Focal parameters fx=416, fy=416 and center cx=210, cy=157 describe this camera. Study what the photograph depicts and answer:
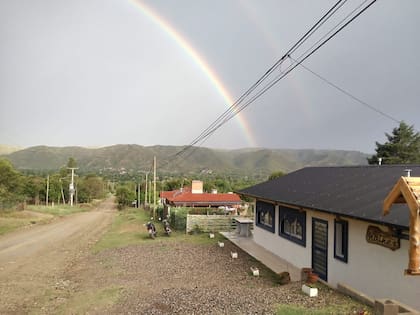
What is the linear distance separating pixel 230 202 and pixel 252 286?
108ft

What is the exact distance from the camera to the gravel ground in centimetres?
951

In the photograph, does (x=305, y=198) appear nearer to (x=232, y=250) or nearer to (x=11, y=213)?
(x=232, y=250)

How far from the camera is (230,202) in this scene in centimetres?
4494

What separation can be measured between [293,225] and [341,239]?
402 centimetres

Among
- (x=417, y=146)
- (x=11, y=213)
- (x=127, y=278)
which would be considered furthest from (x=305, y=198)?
(x=417, y=146)

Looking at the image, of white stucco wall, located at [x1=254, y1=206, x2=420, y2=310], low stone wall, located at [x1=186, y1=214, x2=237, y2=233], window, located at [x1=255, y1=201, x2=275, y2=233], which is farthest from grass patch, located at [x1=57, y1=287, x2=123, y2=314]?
low stone wall, located at [x1=186, y1=214, x2=237, y2=233]

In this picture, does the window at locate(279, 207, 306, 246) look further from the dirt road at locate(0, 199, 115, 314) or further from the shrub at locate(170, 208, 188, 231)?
the shrub at locate(170, 208, 188, 231)

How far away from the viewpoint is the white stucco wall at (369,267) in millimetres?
8594

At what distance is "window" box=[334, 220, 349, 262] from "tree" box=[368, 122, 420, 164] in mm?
50285

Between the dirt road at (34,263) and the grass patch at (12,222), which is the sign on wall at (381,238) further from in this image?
the grass patch at (12,222)

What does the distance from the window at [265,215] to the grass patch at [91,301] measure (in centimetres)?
823

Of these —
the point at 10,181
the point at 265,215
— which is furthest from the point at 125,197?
the point at 265,215

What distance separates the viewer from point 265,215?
19.8 m

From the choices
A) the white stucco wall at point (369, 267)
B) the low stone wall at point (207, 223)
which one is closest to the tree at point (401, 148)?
the low stone wall at point (207, 223)
